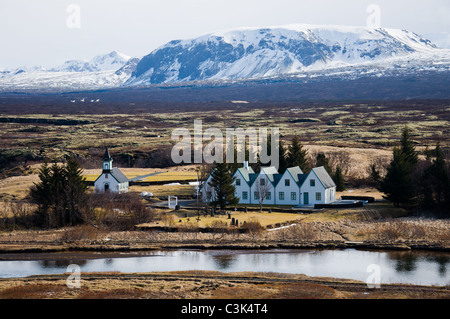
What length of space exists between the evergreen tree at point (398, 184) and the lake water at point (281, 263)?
54.6ft

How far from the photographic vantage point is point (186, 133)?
162 meters

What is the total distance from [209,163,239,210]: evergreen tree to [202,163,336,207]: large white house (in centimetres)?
158

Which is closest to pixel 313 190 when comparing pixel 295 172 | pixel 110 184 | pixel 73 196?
pixel 295 172

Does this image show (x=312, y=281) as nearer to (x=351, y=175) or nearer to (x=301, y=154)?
(x=301, y=154)

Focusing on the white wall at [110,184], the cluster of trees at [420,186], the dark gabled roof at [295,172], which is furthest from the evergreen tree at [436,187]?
the white wall at [110,184]

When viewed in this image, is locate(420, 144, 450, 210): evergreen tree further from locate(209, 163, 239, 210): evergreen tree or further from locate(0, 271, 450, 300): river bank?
locate(0, 271, 450, 300): river bank

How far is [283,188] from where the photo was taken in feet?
218

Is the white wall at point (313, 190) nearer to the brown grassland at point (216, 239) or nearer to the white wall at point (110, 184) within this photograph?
the brown grassland at point (216, 239)

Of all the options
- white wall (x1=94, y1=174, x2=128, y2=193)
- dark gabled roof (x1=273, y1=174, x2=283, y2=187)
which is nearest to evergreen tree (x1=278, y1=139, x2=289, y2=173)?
dark gabled roof (x1=273, y1=174, x2=283, y2=187)

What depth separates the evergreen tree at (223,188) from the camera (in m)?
62.2

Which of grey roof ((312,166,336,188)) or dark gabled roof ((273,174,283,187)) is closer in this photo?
grey roof ((312,166,336,188))

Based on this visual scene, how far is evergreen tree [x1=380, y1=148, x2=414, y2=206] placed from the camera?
6291 cm

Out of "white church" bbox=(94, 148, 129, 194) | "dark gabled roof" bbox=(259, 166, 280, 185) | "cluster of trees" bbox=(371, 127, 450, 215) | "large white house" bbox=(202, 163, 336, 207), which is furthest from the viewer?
"white church" bbox=(94, 148, 129, 194)
